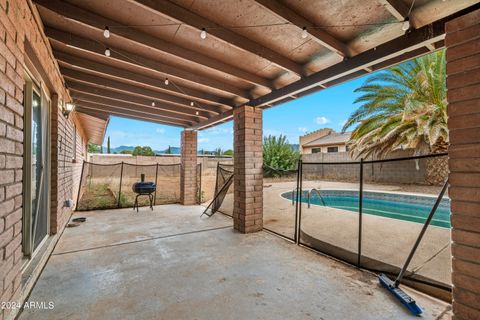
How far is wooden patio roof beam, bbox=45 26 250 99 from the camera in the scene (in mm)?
2689

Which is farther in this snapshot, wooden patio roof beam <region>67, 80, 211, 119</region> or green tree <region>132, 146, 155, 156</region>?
green tree <region>132, 146, 155, 156</region>

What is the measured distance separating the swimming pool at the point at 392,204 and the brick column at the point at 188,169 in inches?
148

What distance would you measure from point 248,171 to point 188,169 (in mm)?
3266

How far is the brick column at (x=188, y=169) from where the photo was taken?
7008mm

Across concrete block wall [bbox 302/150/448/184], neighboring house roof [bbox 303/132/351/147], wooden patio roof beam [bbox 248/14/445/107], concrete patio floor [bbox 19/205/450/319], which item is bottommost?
concrete patio floor [bbox 19/205/450/319]

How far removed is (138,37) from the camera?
2566 millimetres

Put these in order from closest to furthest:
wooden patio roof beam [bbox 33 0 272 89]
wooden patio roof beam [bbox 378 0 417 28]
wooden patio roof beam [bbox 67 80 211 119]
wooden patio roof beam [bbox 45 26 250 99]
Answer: wooden patio roof beam [bbox 378 0 417 28], wooden patio roof beam [bbox 33 0 272 89], wooden patio roof beam [bbox 45 26 250 99], wooden patio roof beam [bbox 67 80 211 119]

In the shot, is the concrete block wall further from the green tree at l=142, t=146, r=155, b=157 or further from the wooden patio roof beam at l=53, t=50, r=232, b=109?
the green tree at l=142, t=146, r=155, b=157

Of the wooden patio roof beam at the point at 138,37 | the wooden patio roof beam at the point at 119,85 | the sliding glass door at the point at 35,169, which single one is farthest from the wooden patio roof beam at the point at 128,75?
the wooden patio roof beam at the point at 138,37

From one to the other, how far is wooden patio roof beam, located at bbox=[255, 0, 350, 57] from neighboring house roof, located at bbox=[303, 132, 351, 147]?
17339 millimetres

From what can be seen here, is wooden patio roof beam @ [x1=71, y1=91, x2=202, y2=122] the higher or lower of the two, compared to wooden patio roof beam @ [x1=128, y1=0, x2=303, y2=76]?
lower

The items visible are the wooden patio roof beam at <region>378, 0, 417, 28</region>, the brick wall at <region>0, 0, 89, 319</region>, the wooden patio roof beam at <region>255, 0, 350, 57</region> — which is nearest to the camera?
the brick wall at <region>0, 0, 89, 319</region>

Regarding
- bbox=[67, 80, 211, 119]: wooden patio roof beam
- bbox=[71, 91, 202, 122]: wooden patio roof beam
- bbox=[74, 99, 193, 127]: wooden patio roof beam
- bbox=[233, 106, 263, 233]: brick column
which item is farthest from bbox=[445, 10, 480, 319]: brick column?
bbox=[74, 99, 193, 127]: wooden patio roof beam

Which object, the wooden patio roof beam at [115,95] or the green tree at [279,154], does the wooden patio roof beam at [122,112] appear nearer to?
the wooden patio roof beam at [115,95]
